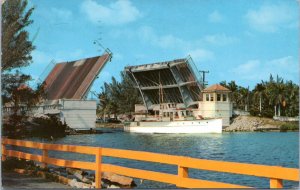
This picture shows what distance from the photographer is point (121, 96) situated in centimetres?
3581

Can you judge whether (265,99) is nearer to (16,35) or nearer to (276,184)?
(16,35)

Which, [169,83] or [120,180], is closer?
[120,180]

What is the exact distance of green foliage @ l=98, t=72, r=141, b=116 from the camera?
90.2 ft

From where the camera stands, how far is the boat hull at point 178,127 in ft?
152

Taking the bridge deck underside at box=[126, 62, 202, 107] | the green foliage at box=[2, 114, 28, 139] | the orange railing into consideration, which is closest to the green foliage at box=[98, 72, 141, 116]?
the bridge deck underside at box=[126, 62, 202, 107]

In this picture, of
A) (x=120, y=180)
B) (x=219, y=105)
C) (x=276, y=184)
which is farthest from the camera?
(x=219, y=105)

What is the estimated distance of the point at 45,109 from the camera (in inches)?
562

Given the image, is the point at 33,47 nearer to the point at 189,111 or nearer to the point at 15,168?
the point at 15,168

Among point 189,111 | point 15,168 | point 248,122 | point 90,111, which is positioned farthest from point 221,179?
point 189,111

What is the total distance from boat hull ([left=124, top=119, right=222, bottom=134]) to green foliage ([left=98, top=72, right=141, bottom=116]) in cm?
305

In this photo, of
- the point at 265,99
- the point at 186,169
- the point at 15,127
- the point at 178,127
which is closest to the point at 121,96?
the point at 265,99

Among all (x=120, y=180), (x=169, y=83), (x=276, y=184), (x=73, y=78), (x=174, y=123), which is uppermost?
(x=169, y=83)

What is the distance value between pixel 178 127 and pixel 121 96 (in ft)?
47.4

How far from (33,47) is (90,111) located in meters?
4.15
